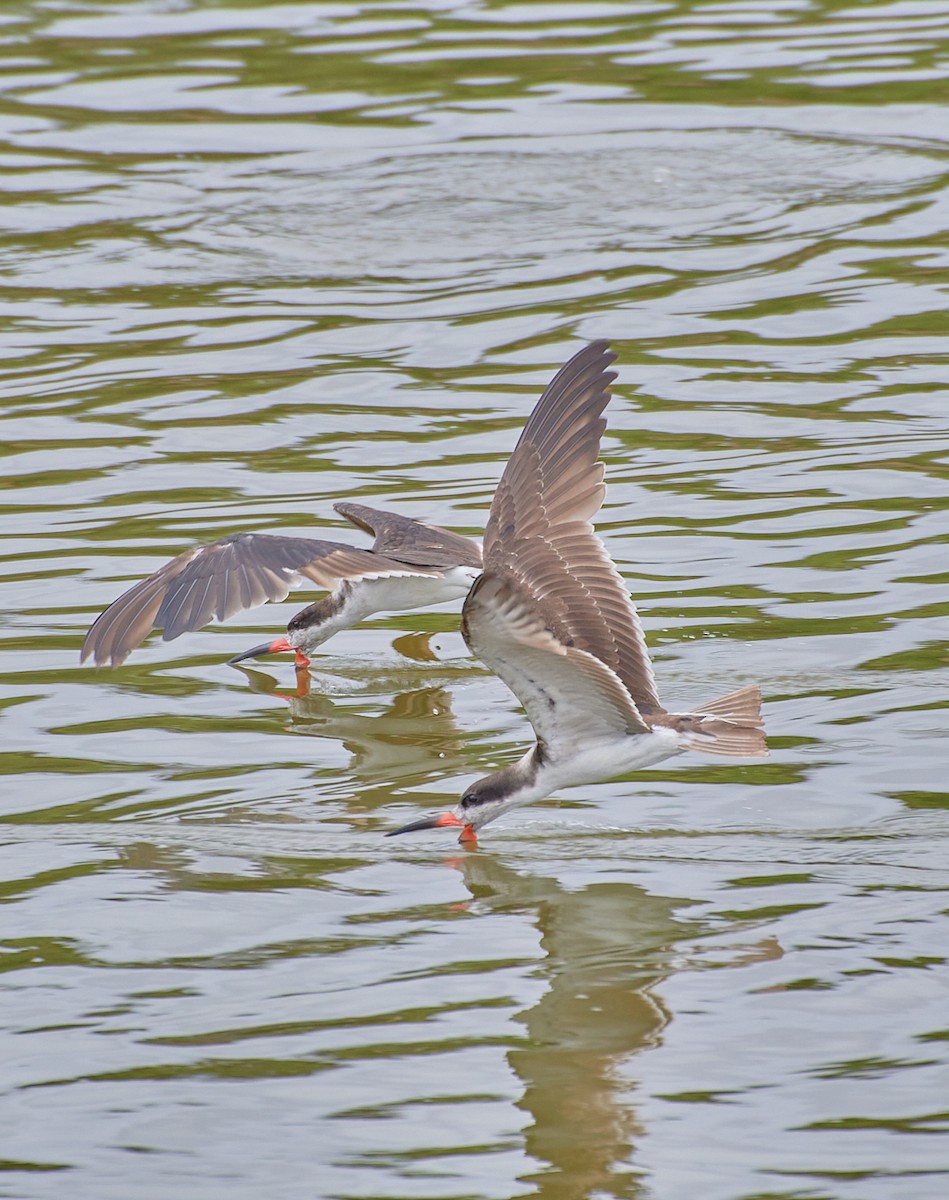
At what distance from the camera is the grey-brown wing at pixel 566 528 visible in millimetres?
7059

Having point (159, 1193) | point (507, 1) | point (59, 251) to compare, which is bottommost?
point (159, 1193)

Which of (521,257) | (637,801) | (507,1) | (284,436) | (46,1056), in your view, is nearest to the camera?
(46,1056)

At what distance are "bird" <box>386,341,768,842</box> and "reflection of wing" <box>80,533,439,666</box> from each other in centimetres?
159

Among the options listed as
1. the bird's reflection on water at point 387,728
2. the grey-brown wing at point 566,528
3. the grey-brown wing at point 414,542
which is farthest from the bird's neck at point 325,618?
the grey-brown wing at point 566,528

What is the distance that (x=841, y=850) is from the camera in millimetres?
6730

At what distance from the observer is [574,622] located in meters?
7.04

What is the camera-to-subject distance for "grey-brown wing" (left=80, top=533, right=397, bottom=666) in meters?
8.16

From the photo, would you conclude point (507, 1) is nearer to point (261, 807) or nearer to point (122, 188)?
point (122, 188)

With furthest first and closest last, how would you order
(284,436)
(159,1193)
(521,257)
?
(521,257)
(284,436)
(159,1193)

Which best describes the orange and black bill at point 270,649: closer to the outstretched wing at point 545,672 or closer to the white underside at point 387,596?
the white underside at point 387,596

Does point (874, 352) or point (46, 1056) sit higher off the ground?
point (874, 352)

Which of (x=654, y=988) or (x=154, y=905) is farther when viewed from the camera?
(x=154, y=905)

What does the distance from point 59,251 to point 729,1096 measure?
37.2 feet

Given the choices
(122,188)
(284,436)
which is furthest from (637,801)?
(122,188)
